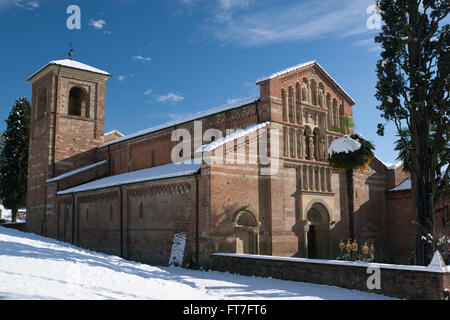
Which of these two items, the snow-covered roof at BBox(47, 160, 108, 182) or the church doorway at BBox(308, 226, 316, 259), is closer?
the church doorway at BBox(308, 226, 316, 259)

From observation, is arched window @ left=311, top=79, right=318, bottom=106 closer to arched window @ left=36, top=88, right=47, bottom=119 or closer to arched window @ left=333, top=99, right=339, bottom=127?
arched window @ left=333, top=99, right=339, bottom=127

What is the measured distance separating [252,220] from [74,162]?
2011 cm

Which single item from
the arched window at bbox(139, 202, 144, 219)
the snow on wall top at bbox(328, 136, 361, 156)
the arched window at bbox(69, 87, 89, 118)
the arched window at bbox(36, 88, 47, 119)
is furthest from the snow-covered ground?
the arched window at bbox(36, 88, 47, 119)

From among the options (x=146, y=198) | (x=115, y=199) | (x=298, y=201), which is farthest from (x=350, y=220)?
(x=115, y=199)

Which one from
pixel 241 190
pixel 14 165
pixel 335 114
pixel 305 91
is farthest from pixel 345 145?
pixel 14 165

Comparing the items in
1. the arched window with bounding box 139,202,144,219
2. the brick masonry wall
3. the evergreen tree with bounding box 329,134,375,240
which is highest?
the evergreen tree with bounding box 329,134,375,240

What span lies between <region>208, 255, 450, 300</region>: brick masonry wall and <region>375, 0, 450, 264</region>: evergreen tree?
541 centimetres

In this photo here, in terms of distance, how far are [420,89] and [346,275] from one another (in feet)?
27.9

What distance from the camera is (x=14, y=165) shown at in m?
42.4

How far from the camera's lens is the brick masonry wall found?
1218cm

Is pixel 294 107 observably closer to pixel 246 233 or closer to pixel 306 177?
pixel 306 177

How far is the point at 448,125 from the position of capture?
17.5 m

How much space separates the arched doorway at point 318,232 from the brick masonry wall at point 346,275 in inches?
306

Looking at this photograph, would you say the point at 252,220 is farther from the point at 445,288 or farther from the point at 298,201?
the point at 445,288
